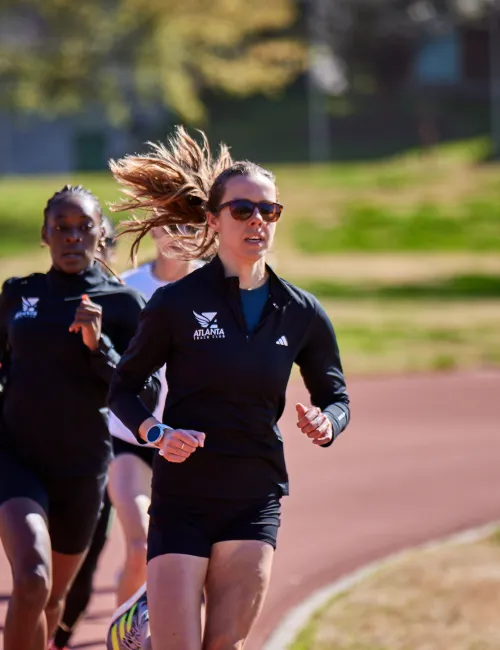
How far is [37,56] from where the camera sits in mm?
36438

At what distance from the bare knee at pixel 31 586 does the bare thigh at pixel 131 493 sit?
4.20 ft

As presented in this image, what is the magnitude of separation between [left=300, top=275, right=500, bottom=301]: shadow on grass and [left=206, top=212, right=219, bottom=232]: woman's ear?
2084cm

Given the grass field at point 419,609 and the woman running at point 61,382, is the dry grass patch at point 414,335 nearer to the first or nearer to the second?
the grass field at point 419,609

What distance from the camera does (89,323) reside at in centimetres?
550

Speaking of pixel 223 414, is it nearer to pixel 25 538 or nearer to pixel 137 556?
pixel 25 538

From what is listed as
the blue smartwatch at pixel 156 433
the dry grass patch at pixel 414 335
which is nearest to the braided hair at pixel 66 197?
the blue smartwatch at pixel 156 433

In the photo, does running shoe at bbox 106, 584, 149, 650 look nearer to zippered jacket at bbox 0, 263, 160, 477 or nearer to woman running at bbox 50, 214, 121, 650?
zippered jacket at bbox 0, 263, 160, 477

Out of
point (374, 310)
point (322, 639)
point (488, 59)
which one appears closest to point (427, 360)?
point (374, 310)

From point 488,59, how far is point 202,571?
180ft

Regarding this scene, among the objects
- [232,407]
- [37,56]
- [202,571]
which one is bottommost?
[202,571]

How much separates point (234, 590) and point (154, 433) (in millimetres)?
580

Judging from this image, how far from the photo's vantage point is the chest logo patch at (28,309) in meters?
5.72

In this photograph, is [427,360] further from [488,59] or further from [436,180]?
[488,59]

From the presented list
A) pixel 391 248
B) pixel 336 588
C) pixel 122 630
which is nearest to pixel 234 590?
pixel 122 630
